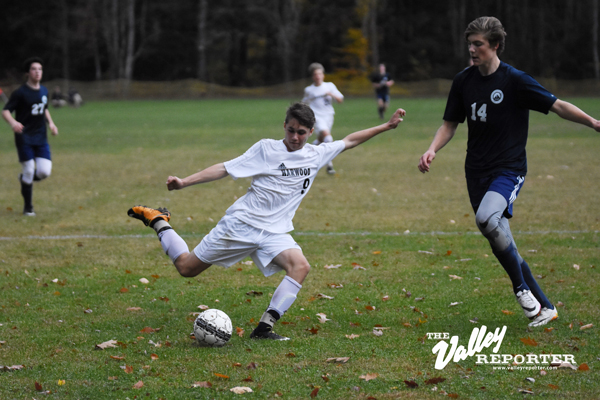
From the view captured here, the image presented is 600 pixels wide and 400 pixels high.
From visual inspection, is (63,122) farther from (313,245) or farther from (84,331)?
(84,331)

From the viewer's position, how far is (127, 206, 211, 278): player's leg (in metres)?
5.51

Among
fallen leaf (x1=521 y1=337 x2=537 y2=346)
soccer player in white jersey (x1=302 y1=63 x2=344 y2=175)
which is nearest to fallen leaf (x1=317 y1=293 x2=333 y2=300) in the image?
fallen leaf (x1=521 y1=337 x2=537 y2=346)

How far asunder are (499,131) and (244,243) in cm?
214

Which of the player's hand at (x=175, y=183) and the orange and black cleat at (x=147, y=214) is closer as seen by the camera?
the player's hand at (x=175, y=183)

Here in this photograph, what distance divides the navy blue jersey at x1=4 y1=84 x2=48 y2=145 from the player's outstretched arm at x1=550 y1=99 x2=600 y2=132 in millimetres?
8037

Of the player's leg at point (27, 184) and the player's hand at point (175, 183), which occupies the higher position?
the player's hand at point (175, 183)

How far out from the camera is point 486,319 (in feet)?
18.4

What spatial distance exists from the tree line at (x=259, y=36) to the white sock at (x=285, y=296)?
58.6 metres

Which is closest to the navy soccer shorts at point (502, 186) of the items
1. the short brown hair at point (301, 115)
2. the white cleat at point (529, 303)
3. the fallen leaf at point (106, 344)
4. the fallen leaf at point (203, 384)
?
the white cleat at point (529, 303)

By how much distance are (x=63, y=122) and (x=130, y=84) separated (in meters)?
27.7

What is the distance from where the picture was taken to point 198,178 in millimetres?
5137

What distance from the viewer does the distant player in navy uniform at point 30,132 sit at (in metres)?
10.6

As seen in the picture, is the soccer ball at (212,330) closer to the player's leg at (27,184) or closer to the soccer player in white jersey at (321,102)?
the player's leg at (27,184)

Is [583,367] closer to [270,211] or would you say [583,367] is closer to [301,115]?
[270,211]
